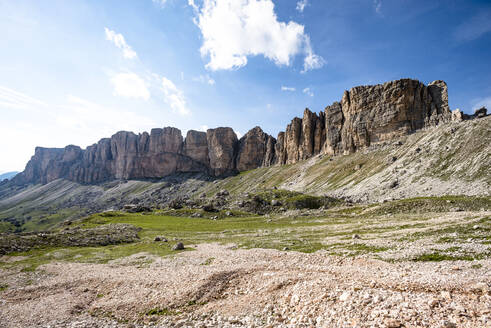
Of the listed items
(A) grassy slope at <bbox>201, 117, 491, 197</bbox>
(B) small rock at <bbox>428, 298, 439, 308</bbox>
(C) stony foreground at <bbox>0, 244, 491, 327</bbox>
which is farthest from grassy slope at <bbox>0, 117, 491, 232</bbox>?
(B) small rock at <bbox>428, 298, 439, 308</bbox>

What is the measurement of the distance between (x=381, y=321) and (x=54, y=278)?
35571 mm

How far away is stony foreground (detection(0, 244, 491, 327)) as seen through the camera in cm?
1041

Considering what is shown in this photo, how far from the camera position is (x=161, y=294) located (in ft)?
62.7

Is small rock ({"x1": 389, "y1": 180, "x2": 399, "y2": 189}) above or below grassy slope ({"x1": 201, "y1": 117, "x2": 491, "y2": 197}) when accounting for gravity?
below

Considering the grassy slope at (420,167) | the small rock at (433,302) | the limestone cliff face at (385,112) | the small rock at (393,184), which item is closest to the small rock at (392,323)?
the small rock at (433,302)

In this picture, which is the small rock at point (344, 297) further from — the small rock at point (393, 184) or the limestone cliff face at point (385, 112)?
the limestone cliff face at point (385, 112)

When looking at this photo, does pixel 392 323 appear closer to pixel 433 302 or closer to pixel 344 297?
pixel 433 302

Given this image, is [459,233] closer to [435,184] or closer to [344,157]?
[435,184]

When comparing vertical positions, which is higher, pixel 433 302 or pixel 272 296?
pixel 433 302

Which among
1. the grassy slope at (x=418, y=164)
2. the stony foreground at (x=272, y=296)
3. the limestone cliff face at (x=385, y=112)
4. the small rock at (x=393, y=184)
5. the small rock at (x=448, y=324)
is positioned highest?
the limestone cliff face at (x=385, y=112)

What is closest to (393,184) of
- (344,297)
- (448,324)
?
(344,297)

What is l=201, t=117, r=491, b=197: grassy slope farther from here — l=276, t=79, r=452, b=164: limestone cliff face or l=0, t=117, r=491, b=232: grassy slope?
l=276, t=79, r=452, b=164: limestone cliff face

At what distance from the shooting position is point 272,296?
15.3 meters

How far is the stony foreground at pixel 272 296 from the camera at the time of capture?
34.1 feet
